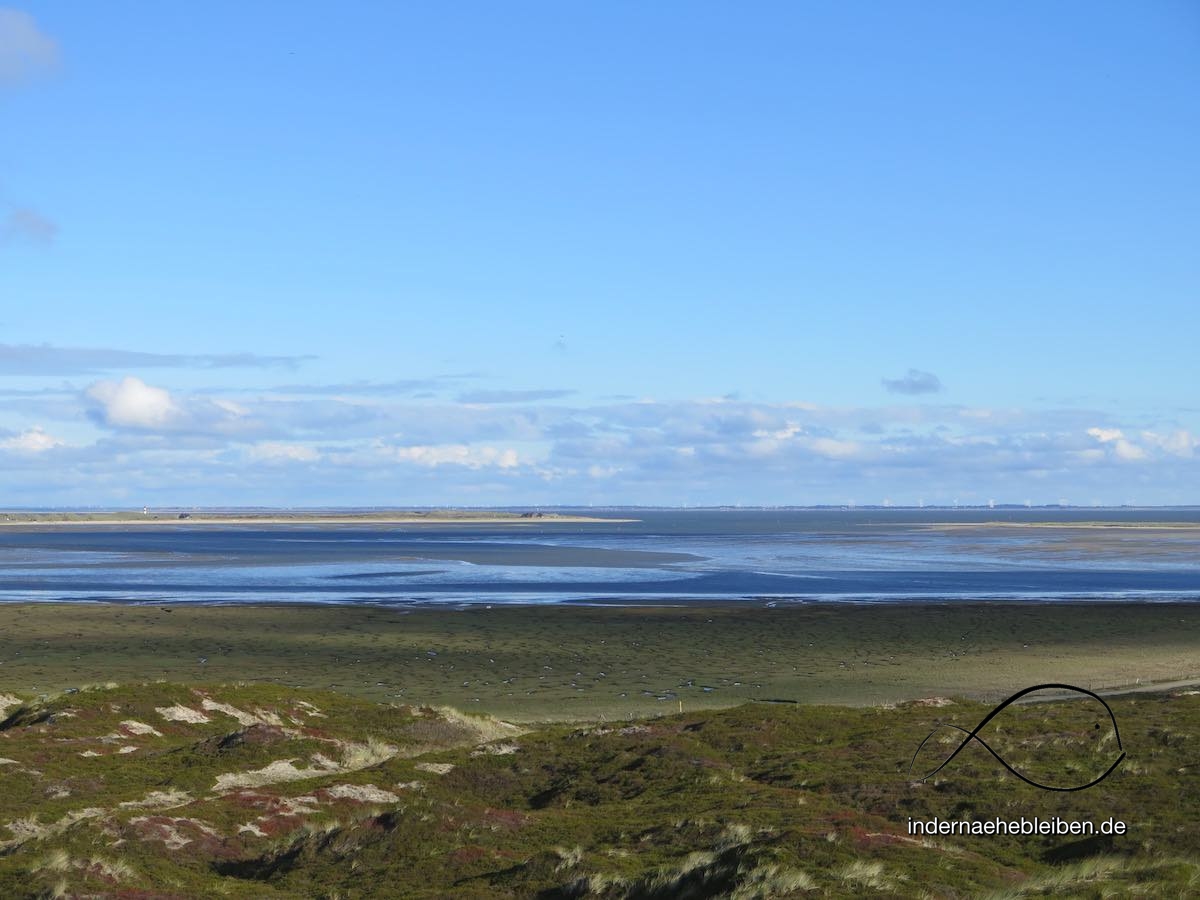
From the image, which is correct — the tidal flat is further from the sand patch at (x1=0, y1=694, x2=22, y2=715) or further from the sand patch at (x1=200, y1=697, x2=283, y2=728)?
the sand patch at (x1=200, y1=697, x2=283, y2=728)

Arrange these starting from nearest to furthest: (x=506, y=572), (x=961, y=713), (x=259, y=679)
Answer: (x=961, y=713) < (x=259, y=679) < (x=506, y=572)

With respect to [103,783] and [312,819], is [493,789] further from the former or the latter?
[103,783]

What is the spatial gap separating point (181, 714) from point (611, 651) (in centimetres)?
2633

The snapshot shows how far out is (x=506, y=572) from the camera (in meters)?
117

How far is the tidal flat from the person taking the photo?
47.9 meters

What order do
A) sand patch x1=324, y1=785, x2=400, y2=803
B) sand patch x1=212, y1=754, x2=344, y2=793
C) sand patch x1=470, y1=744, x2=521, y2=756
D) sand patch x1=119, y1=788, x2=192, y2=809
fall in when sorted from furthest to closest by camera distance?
sand patch x1=470, y1=744, x2=521, y2=756 → sand patch x1=212, y1=754, x2=344, y2=793 → sand patch x1=324, y1=785, x2=400, y2=803 → sand patch x1=119, y1=788, x2=192, y2=809

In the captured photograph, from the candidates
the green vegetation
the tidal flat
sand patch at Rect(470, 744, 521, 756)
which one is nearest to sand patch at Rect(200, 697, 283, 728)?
the green vegetation

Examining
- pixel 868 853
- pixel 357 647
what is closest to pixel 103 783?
pixel 868 853

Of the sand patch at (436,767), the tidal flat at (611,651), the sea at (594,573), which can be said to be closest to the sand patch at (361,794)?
the sand patch at (436,767)

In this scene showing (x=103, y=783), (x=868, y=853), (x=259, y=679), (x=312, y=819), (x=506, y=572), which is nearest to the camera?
(x=868, y=853)

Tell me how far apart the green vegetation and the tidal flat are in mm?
9399

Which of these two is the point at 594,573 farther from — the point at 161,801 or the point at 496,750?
the point at 161,801

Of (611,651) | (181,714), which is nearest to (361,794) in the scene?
(181,714)

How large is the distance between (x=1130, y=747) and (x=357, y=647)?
39.7 meters
